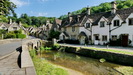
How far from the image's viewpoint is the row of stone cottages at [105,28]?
2225 cm

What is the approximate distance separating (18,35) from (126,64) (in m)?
47.3

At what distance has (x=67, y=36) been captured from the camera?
1393 inches

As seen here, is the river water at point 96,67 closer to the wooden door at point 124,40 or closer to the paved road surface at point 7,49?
the paved road surface at point 7,49

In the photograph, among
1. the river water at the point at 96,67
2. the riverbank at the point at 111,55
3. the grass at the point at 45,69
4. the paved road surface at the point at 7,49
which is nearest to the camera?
the grass at the point at 45,69

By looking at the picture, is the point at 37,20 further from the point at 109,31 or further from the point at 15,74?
the point at 15,74

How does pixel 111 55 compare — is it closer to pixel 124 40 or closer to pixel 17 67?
pixel 124 40

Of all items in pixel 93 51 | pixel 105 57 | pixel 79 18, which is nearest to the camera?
pixel 105 57

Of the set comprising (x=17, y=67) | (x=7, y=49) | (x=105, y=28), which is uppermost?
(x=105, y=28)

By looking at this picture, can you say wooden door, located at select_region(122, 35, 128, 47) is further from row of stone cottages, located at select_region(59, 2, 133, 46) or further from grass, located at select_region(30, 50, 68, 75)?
grass, located at select_region(30, 50, 68, 75)

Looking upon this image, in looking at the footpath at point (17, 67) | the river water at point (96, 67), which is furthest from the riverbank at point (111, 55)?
the footpath at point (17, 67)

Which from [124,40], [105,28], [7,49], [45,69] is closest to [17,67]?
[45,69]

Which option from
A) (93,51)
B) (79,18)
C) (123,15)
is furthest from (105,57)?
(79,18)

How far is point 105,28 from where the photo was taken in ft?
83.7

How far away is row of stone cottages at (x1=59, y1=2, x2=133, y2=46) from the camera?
2225cm
